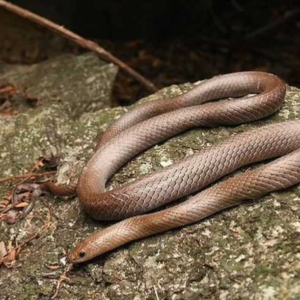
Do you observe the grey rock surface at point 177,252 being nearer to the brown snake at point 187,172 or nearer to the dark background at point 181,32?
the brown snake at point 187,172

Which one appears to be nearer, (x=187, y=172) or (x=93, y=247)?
(x=93, y=247)

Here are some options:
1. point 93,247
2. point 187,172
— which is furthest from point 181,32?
point 93,247

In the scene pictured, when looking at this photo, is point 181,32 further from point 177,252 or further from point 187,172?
point 177,252

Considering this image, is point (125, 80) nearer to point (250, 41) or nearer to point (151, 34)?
point (151, 34)

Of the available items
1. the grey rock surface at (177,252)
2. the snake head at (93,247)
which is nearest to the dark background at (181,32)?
the grey rock surface at (177,252)

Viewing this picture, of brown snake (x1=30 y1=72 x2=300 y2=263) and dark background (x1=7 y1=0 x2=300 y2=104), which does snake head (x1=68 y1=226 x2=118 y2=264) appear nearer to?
brown snake (x1=30 y1=72 x2=300 y2=263)

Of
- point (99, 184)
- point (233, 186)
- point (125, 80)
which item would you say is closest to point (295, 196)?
point (233, 186)

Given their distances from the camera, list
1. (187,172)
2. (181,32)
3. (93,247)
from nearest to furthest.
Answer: (93,247) < (187,172) < (181,32)
